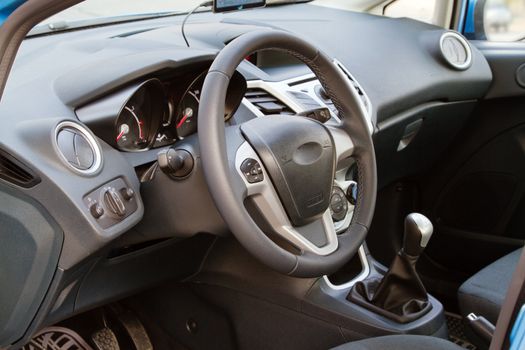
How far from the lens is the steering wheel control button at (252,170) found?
116cm

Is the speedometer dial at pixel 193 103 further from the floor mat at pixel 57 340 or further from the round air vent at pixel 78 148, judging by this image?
the floor mat at pixel 57 340

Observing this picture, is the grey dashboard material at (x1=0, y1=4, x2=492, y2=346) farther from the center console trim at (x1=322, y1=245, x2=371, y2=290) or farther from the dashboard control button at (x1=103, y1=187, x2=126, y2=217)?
the center console trim at (x1=322, y1=245, x2=371, y2=290)

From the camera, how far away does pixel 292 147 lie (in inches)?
48.0

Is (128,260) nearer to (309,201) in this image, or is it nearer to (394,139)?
(309,201)

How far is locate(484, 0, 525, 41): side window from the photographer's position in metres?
2.30

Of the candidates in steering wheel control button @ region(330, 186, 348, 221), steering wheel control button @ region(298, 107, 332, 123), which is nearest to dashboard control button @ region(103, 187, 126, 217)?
steering wheel control button @ region(298, 107, 332, 123)

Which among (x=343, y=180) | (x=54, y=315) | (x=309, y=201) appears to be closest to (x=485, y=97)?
(x=343, y=180)

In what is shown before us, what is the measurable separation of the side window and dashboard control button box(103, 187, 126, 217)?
5.45 feet

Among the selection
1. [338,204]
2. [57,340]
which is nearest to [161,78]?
[338,204]

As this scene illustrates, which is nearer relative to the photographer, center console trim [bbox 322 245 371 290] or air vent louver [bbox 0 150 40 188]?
air vent louver [bbox 0 150 40 188]

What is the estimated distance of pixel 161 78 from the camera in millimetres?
1333

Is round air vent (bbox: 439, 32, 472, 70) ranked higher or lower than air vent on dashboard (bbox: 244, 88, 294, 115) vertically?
lower

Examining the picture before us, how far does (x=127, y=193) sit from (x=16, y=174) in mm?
196

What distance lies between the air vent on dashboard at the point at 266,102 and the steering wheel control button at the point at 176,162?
343 millimetres
